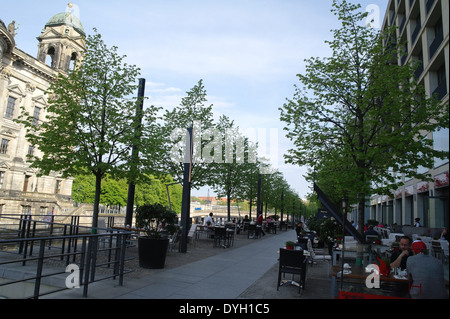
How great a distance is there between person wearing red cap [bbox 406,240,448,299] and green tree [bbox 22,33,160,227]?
10233 millimetres

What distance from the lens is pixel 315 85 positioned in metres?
14.1

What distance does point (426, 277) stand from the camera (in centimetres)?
458

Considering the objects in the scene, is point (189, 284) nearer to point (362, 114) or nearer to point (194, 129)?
point (362, 114)

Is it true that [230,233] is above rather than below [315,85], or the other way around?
below

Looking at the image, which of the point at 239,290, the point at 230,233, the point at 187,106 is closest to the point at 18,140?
the point at 187,106

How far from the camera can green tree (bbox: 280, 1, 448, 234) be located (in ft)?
39.5

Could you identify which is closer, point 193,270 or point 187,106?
point 193,270

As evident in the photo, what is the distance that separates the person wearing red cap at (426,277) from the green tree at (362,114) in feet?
23.5

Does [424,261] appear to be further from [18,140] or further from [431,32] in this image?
[18,140]

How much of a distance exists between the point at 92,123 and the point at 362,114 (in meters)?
10.7

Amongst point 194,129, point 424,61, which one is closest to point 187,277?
point 194,129

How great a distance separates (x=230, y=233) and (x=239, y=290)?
9551 millimetres
